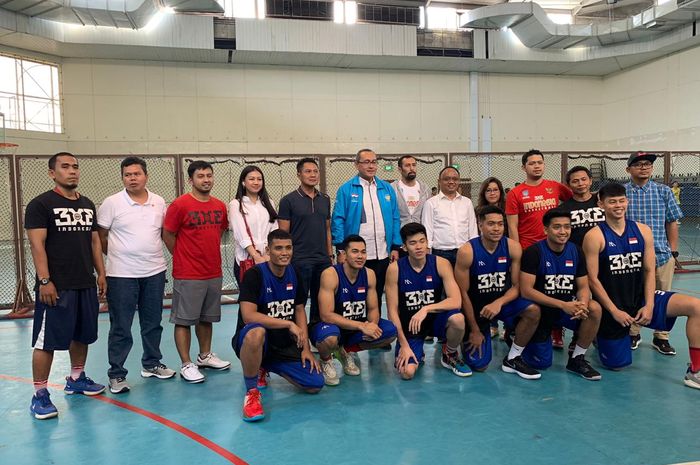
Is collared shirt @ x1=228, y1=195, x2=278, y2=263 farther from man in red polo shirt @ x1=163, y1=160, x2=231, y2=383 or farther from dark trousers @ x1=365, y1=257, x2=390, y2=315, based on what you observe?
dark trousers @ x1=365, y1=257, x2=390, y2=315

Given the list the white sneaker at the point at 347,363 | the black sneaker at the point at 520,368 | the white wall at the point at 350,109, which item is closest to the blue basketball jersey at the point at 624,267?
the black sneaker at the point at 520,368

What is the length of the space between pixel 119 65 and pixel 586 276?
694 inches

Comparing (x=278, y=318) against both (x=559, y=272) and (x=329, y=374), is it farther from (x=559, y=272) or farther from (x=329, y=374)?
(x=559, y=272)

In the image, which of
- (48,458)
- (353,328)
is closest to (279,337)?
(353,328)

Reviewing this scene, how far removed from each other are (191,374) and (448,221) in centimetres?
295

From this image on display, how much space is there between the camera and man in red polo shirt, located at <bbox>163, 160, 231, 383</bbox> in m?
4.36

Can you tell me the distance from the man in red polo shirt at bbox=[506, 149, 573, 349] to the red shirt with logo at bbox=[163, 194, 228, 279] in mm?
2979

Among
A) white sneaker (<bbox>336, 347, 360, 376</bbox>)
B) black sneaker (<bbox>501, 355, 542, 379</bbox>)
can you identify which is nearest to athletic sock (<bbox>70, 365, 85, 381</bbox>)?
white sneaker (<bbox>336, 347, 360, 376</bbox>)

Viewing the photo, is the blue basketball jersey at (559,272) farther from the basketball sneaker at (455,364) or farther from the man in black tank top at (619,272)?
the basketball sneaker at (455,364)

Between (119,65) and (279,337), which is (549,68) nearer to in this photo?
(119,65)

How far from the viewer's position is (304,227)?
4871 millimetres

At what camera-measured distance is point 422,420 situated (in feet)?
11.5

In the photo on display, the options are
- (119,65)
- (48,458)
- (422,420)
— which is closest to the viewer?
(48,458)

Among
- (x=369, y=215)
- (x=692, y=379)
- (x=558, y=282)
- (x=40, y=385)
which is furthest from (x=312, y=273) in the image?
(x=692, y=379)
